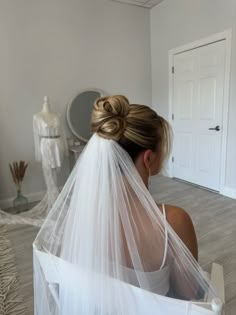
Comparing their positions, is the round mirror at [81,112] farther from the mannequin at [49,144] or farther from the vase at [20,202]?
the vase at [20,202]

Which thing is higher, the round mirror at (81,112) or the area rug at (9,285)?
the round mirror at (81,112)

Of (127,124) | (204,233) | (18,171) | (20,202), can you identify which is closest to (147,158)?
(127,124)

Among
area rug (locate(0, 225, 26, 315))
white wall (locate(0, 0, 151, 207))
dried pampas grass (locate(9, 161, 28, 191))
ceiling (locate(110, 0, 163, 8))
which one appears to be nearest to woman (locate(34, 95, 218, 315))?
area rug (locate(0, 225, 26, 315))

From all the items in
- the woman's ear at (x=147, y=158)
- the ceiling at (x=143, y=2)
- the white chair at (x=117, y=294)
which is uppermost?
the ceiling at (x=143, y=2)

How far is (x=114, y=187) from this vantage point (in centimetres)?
71

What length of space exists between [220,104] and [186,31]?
3.85ft

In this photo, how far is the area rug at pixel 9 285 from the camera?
1543 millimetres

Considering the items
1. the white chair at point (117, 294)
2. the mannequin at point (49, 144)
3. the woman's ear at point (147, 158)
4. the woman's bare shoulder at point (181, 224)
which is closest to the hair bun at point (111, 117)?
the woman's ear at point (147, 158)

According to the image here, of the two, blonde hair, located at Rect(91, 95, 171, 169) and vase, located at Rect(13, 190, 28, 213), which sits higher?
blonde hair, located at Rect(91, 95, 171, 169)

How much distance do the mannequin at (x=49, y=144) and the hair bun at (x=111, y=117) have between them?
2.23m

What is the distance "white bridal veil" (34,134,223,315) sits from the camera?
65 centimetres

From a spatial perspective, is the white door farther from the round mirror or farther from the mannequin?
the mannequin

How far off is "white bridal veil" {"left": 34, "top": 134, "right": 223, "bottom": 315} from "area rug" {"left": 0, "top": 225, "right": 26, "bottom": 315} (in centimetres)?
104

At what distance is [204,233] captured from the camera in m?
2.35
